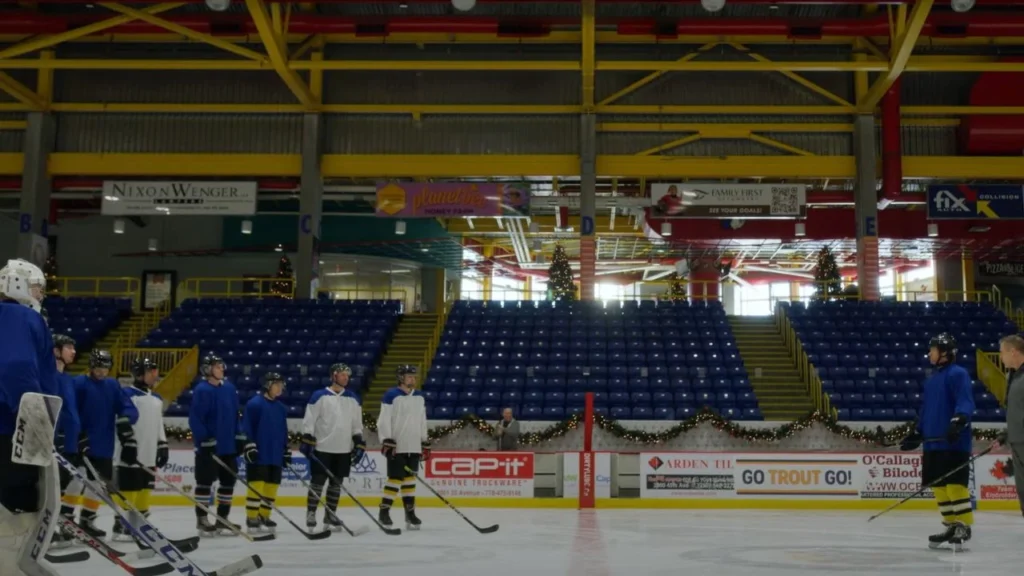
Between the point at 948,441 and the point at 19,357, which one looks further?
the point at 948,441

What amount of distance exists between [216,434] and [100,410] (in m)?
Result: 1.38

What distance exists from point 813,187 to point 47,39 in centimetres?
2109

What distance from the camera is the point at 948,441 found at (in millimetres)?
8883

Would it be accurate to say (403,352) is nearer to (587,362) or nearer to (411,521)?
(587,362)

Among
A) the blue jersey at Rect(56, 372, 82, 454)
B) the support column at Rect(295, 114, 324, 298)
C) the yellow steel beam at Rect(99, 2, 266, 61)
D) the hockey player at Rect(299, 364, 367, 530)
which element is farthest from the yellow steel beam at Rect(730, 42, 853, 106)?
the blue jersey at Rect(56, 372, 82, 454)

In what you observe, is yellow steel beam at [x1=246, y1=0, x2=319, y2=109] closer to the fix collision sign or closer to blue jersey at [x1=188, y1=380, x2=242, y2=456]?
the fix collision sign

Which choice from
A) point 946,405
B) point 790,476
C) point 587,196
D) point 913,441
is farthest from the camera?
point 587,196

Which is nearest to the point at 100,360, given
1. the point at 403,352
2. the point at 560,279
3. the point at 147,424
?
the point at 147,424

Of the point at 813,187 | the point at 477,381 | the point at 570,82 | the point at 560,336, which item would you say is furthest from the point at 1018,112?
the point at 477,381

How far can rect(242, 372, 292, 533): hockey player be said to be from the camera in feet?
33.7

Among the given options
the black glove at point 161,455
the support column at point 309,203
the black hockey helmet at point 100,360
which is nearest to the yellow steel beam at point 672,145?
the support column at point 309,203

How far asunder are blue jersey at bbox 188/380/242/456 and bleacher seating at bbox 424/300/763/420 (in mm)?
8498

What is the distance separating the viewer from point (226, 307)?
24453 millimetres

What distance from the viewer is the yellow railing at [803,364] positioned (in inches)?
771
